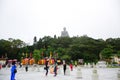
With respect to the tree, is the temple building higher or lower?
higher

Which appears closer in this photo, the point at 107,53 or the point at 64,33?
the point at 107,53

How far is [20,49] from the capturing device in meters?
87.5

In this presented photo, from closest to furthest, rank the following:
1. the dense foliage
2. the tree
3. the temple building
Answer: the tree < the dense foliage < the temple building

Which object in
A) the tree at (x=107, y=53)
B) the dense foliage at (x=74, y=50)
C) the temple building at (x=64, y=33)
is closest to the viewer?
the tree at (x=107, y=53)

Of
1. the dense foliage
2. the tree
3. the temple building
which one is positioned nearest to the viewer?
the tree

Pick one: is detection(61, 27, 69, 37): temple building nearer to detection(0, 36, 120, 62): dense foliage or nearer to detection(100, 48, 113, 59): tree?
detection(0, 36, 120, 62): dense foliage

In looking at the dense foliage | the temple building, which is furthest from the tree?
the temple building

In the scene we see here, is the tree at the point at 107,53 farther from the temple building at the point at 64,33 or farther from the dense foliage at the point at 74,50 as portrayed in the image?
the temple building at the point at 64,33

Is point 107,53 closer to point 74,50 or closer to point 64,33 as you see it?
point 74,50

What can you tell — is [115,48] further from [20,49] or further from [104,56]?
[20,49]

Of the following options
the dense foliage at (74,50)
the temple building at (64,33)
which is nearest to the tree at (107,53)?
the dense foliage at (74,50)

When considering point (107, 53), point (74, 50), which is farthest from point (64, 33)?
point (107, 53)

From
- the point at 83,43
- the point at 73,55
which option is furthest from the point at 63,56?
the point at 83,43

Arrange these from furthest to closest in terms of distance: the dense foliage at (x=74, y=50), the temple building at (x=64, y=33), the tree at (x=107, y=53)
Answer: the temple building at (x=64, y=33), the dense foliage at (x=74, y=50), the tree at (x=107, y=53)
